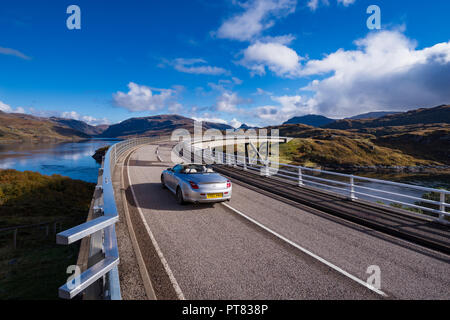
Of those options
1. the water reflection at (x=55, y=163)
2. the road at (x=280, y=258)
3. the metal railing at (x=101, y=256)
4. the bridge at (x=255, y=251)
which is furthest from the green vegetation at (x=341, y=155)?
the metal railing at (x=101, y=256)

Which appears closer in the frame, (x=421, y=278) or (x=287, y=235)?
(x=421, y=278)

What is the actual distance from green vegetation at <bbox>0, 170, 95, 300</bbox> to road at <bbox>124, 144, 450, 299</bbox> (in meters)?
3.79

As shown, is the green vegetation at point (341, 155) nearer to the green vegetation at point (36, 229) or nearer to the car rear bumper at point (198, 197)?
the green vegetation at point (36, 229)

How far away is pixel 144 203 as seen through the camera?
27.1ft

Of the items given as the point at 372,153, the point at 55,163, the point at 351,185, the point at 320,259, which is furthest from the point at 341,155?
the point at 55,163

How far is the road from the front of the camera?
3.70m

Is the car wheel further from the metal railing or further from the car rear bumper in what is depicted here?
A: the metal railing

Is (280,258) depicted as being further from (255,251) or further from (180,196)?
(180,196)

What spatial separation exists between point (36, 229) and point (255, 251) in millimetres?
14556

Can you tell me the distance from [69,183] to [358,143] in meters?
89.8

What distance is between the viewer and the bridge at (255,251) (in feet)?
11.2

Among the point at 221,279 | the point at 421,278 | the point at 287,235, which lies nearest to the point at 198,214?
the point at 287,235

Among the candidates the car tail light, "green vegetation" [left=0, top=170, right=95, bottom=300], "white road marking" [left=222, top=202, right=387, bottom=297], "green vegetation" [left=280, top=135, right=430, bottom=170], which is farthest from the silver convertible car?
"green vegetation" [left=280, top=135, right=430, bottom=170]
